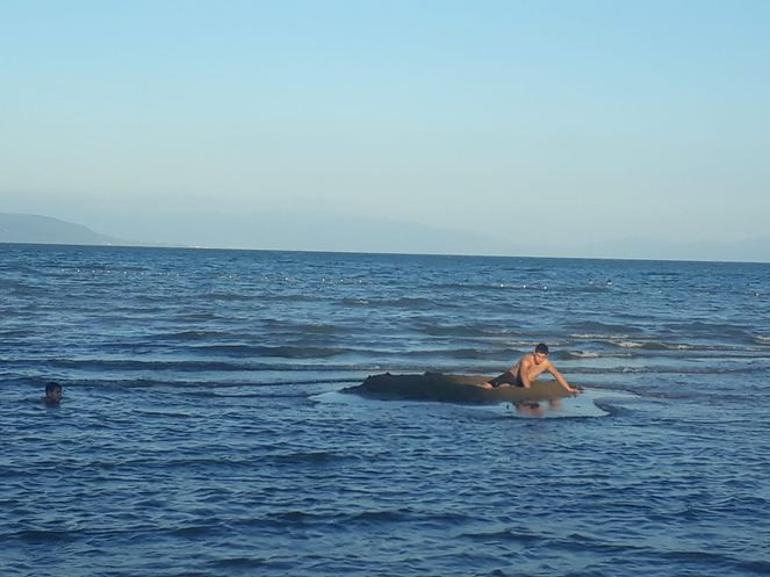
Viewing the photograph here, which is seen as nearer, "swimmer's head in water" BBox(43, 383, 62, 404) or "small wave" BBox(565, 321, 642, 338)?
"swimmer's head in water" BBox(43, 383, 62, 404)

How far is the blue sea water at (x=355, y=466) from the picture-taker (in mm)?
9633

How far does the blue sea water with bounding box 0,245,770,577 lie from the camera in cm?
963

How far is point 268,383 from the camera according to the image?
69.8 feet

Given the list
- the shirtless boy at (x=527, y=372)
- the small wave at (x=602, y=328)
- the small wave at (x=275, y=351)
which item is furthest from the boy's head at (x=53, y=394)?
the small wave at (x=602, y=328)

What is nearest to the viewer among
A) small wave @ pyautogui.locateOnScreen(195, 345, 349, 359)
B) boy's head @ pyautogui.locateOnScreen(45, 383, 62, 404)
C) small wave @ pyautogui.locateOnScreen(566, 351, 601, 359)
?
boy's head @ pyautogui.locateOnScreen(45, 383, 62, 404)

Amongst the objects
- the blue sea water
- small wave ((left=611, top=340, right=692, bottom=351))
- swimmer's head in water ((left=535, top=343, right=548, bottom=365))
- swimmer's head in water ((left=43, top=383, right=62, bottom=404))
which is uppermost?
swimmer's head in water ((left=535, top=343, right=548, bottom=365))

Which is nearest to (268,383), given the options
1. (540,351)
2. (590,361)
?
(540,351)

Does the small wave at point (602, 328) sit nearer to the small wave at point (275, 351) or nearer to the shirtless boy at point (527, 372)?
the small wave at point (275, 351)

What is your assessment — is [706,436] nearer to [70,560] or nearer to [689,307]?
[70,560]

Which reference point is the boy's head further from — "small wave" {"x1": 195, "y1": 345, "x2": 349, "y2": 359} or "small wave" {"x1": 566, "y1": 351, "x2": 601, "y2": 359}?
"small wave" {"x1": 566, "y1": 351, "x2": 601, "y2": 359}

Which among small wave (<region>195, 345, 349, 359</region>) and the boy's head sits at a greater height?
the boy's head

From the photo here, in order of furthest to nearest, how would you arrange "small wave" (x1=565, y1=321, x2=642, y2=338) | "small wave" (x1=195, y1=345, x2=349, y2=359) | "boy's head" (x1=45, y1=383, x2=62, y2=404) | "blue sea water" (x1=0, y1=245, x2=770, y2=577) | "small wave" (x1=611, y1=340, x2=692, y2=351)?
1. "small wave" (x1=565, y1=321, x2=642, y2=338)
2. "small wave" (x1=611, y1=340, x2=692, y2=351)
3. "small wave" (x1=195, y1=345, x2=349, y2=359)
4. "boy's head" (x1=45, y1=383, x2=62, y2=404)
5. "blue sea water" (x1=0, y1=245, x2=770, y2=577)

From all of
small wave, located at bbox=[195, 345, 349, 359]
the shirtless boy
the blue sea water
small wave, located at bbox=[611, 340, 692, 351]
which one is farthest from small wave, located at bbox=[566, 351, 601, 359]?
the shirtless boy

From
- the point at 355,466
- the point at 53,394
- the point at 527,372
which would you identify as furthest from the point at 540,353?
the point at 53,394
